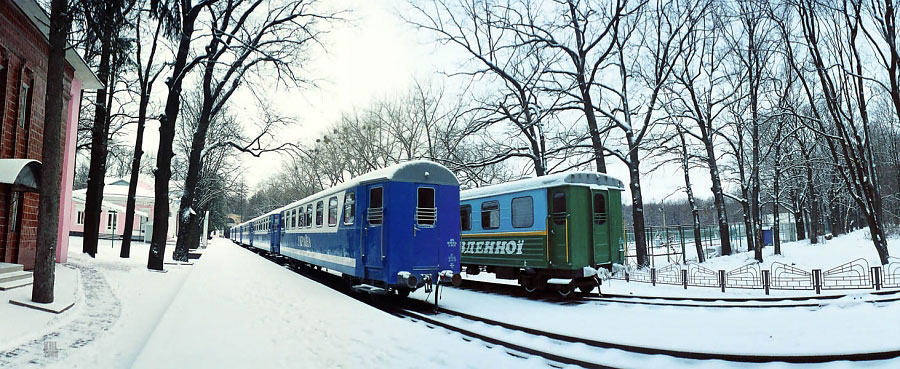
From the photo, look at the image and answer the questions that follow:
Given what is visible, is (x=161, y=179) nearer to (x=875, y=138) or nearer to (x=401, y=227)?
(x=401, y=227)

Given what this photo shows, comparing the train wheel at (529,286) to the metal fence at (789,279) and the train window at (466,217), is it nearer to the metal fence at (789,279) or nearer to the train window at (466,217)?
the metal fence at (789,279)

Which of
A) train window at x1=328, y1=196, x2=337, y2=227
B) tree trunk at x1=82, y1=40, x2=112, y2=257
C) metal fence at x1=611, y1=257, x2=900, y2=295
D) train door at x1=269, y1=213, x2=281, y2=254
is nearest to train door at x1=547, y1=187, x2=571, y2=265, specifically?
metal fence at x1=611, y1=257, x2=900, y2=295

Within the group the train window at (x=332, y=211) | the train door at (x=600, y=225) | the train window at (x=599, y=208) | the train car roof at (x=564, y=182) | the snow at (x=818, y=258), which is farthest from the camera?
the snow at (x=818, y=258)

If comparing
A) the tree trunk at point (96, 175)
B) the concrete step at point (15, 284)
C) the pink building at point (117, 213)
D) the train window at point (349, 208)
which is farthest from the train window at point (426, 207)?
the pink building at point (117, 213)

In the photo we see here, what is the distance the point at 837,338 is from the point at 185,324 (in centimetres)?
969

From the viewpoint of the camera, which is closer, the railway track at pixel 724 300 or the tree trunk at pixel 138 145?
the railway track at pixel 724 300

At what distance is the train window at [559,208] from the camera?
1221 centimetres

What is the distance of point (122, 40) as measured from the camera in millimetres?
10195

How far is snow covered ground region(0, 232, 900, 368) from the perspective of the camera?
632 centimetres

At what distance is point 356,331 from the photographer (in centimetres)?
784

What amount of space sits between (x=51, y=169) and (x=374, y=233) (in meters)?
5.87

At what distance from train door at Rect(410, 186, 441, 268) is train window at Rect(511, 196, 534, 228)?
2956 mm

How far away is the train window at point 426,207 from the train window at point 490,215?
3.42 metres

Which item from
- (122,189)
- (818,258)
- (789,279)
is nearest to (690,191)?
(818,258)
